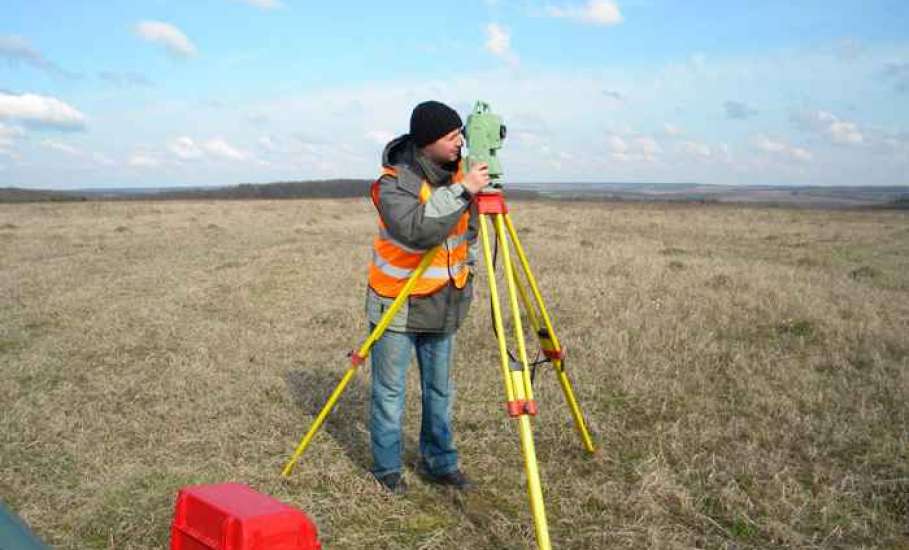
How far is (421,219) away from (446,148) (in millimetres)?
483

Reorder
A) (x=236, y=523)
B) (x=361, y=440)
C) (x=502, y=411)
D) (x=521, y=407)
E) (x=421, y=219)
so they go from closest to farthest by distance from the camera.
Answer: (x=236, y=523)
(x=521, y=407)
(x=421, y=219)
(x=361, y=440)
(x=502, y=411)

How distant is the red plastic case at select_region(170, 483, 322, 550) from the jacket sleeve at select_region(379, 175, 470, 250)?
5.13 ft

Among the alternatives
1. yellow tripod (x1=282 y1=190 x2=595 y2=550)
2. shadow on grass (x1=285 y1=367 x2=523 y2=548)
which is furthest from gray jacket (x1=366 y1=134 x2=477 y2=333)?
shadow on grass (x1=285 y1=367 x2=523 y2=548)

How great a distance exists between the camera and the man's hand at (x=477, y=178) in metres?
3.46

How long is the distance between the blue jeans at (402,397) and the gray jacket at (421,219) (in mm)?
148

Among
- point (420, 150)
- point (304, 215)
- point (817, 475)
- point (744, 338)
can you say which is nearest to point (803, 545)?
point (817, 475)

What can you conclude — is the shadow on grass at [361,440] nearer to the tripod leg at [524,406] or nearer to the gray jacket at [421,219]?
the tripod leg at [524,406]

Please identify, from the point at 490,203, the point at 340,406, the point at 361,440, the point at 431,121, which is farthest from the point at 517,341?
the point at 340,406

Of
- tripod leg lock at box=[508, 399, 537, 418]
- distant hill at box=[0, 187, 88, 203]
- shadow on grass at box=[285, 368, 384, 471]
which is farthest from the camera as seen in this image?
distant hill at box=[0, 187, 88, 203]

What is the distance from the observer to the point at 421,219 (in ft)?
11.8

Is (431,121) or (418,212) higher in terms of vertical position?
(431,121)

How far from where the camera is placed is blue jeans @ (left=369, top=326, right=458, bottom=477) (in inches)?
164

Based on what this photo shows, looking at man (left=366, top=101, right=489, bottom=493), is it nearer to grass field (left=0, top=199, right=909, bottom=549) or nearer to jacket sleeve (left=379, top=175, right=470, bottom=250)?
jacket sleeve (left=379, top=175, right=470, bottom=250)

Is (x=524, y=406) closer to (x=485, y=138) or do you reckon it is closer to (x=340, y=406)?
(x=485, y=138)
